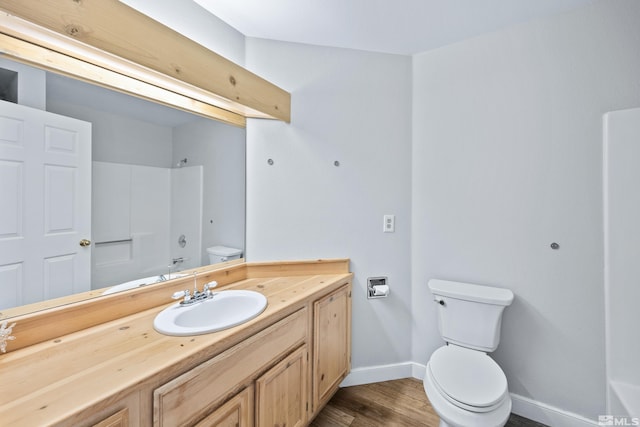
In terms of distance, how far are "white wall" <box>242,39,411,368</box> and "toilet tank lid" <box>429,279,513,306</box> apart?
0.29 metres

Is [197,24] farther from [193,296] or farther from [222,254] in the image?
[193,296]

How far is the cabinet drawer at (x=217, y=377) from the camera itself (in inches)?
31.9

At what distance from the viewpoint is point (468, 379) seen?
4.24 feet

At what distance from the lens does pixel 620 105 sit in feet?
4.65

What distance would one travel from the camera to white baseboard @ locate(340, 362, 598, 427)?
1.51 m

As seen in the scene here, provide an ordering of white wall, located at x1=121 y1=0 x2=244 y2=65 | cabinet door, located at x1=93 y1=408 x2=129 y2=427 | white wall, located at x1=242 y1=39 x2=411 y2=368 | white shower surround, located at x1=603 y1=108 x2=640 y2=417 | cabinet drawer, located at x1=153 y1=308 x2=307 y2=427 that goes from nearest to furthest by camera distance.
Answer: cabinet door, located at x1=93 y1=408 x2=129 y2=427 → cabinet drawer, located at x1=153 y1=308 x2=307 y2=427 → white shower surround, located at x1=603 y1=108 x2=640 y2=417 → white wall, located at x1=121 y1=0 x2=244 y2=65 → white wall, located at x1=242 y1=39 x2=411 y2=368

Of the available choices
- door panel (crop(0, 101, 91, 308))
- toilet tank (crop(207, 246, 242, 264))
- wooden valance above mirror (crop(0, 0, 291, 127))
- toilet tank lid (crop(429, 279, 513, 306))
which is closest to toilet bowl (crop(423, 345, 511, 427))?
toilet tank lid (crop(429, 279, 513, 306))

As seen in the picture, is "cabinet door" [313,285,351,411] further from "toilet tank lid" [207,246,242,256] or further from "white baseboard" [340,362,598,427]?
"toilet tank lid" [207,246,242,256]

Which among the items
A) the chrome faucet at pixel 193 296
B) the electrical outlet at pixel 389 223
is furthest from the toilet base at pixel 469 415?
the chrome faucet at pixel 193 296

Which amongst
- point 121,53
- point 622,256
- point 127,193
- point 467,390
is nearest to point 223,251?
point 127,193

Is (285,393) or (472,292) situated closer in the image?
(285,393)

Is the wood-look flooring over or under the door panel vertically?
under

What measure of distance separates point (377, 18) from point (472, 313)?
1872mm

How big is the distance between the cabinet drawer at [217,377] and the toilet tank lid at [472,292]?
100 centimetres
